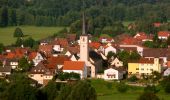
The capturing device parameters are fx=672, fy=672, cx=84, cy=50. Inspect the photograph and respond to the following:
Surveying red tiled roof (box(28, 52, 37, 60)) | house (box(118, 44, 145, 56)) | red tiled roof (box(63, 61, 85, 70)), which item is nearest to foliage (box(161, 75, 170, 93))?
red tiled roof (box(63, 61, 85, 70))

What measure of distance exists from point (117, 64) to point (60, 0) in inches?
1243

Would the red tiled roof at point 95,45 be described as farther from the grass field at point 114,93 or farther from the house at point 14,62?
the grass field at point 114,93

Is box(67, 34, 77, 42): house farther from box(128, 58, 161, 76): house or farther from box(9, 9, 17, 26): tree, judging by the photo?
box(9, 9, 17, 26): tree

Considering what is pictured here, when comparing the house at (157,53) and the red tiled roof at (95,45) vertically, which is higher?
the red tiled roof at (95,45)

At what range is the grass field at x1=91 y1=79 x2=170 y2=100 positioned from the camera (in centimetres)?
2522

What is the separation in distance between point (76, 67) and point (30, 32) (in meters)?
20.3

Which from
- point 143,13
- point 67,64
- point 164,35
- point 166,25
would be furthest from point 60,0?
point 67,64

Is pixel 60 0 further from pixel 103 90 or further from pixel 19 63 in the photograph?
pixel 103 90

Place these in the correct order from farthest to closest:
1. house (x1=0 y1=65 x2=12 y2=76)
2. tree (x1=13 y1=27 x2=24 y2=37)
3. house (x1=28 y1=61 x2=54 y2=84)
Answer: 1. tree (x1=13 y1=27 x2=24 y2=37)
2. house (x1=0 y1=65 x2=12 y2=76)
3. house (x1=28 y1=61 x2=54 y2=84)

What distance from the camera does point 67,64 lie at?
29.2 m

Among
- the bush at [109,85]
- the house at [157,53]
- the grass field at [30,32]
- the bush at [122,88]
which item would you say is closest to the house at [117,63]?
the house at [157,53]

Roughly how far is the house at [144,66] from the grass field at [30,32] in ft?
46.2

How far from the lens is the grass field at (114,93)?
25.2m

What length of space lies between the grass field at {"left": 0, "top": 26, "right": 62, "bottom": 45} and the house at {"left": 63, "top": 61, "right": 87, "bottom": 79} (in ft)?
45.4
